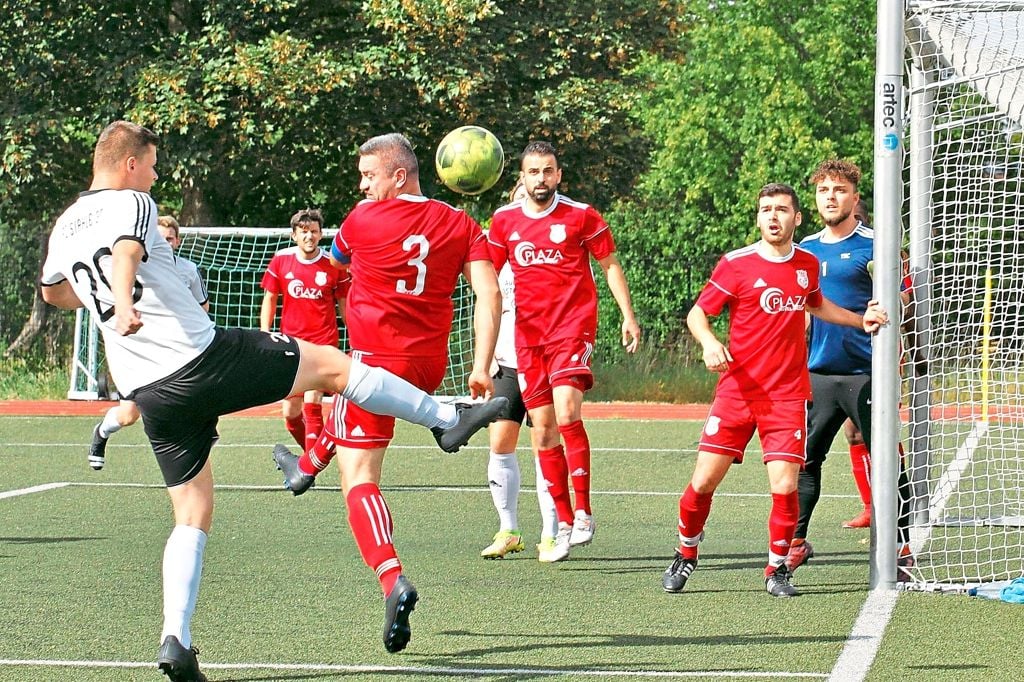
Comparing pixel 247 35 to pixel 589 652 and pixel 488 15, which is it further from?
pixel 589 652

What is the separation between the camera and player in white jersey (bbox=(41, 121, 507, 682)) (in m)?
5.18

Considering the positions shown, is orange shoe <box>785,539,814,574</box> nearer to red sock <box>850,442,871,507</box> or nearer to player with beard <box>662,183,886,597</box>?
player with beard <box>662,183,886,597</box>

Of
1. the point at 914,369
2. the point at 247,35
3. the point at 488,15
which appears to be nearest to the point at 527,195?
the point at 914,369

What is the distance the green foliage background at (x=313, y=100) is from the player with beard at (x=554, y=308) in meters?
12.8

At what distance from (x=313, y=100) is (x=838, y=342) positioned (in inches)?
545

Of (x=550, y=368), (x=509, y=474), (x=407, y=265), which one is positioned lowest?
(x=509, y=474)

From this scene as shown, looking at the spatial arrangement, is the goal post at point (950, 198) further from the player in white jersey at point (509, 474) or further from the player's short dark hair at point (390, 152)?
the player's short dark hair at point (390, 152)

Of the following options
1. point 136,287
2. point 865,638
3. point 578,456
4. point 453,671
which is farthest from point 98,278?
point 578,456

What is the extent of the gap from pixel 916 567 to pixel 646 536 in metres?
2.15

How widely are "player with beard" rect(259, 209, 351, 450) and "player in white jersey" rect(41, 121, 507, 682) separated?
6.95 meters

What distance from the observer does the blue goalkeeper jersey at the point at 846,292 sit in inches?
Result: 315

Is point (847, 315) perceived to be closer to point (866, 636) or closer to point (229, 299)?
point (866, 636)

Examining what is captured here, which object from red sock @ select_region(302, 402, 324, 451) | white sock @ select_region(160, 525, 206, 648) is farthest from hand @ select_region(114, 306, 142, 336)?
red sock @ select_region(302, 402, 324, 451)

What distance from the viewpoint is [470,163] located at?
317 inches
